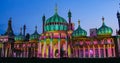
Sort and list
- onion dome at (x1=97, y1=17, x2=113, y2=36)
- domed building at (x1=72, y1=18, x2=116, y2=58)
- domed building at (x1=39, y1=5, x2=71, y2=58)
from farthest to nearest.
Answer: onion dome at (x1=97, y1=17, x2=113, y2=36), domed building at (x1=39, y1=5, x2=71, y2=58), domed building at (x1=72, y1=18, x2=116, y2=58)

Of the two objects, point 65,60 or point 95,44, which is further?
point 95,44

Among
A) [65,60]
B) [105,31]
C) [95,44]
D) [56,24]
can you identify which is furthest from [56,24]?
[65,60]

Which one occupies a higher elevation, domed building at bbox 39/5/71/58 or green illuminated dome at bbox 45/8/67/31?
green illuminated dome at bbox 45/8/67/31

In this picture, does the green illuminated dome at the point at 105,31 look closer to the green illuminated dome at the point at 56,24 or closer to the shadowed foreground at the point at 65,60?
the green illuminated dome at the point at 56,24

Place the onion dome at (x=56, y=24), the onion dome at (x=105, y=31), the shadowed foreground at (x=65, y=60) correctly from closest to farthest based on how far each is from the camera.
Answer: the shadowed foreground at (x=65, y=60)
the onion dome at (x=105, y=31)
the onion dome at (x=56, y=24)

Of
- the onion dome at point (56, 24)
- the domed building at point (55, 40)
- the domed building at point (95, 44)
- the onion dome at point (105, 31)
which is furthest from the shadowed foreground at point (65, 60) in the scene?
the onion dome at point (105, 31)

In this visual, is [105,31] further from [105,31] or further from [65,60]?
[65,60]

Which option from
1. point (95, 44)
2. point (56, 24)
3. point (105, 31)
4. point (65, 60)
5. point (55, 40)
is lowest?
point (65, 60)

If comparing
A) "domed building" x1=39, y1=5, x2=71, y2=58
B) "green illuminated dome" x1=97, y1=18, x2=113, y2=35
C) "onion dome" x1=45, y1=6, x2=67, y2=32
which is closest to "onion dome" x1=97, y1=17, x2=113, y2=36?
"green illuminated dome" x1=97, y1=18, x2=113, y2=35

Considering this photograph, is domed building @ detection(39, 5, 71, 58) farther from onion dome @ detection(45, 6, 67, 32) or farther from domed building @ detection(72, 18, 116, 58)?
domed building @ detection(72, 18, 116, 58)

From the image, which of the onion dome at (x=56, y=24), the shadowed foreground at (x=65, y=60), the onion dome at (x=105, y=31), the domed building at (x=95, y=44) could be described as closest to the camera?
the shadowed foreground at (x=65, y=60)

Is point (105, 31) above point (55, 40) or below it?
above

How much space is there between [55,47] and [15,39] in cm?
2814

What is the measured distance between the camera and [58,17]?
85125mm
